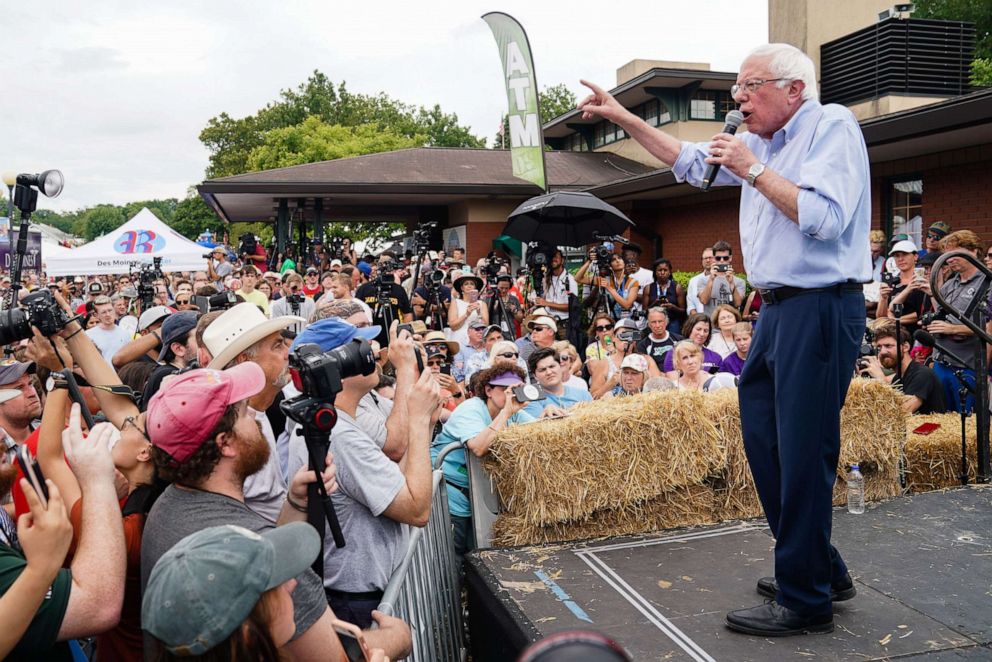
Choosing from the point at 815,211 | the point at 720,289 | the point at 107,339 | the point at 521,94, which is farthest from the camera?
the point at 521,94

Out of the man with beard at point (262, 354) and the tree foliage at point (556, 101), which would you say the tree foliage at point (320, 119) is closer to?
the tree foliage at point (556, 101)

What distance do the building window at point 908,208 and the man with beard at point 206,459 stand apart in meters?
11.1

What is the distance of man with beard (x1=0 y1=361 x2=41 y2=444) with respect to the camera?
3.58 metres

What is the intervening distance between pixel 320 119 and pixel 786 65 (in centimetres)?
5935

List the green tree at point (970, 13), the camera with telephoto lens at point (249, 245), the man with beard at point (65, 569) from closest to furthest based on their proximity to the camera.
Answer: the man with beard at point (65, 569), the camera with telephoto lens at point (249, 245), the green tree at point (970, 13)

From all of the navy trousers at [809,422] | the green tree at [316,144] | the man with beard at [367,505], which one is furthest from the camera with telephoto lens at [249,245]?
the green tree at [316,144]

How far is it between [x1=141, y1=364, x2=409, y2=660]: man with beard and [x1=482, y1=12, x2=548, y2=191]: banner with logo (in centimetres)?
812

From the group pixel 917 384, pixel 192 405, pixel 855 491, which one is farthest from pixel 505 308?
pixel 192 405

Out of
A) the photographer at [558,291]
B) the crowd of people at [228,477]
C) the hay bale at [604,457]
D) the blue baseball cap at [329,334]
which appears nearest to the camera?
the crowd of people at [228,477]

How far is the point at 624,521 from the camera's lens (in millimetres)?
4355

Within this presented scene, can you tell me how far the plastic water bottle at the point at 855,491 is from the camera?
425 cm

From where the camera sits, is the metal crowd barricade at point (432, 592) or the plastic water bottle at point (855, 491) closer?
the metal crowd barricade at point (432, 592)

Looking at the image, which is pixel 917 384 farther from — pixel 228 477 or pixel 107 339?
pixel 107 339

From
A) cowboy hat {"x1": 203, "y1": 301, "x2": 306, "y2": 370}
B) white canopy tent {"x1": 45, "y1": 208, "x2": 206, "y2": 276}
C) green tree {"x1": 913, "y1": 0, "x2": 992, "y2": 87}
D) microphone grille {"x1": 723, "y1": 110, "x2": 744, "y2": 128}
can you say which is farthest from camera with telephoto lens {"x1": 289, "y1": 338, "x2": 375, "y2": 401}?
green tree {"x1": 913, "y1": 0, "x2": 992, "y2": 87}
